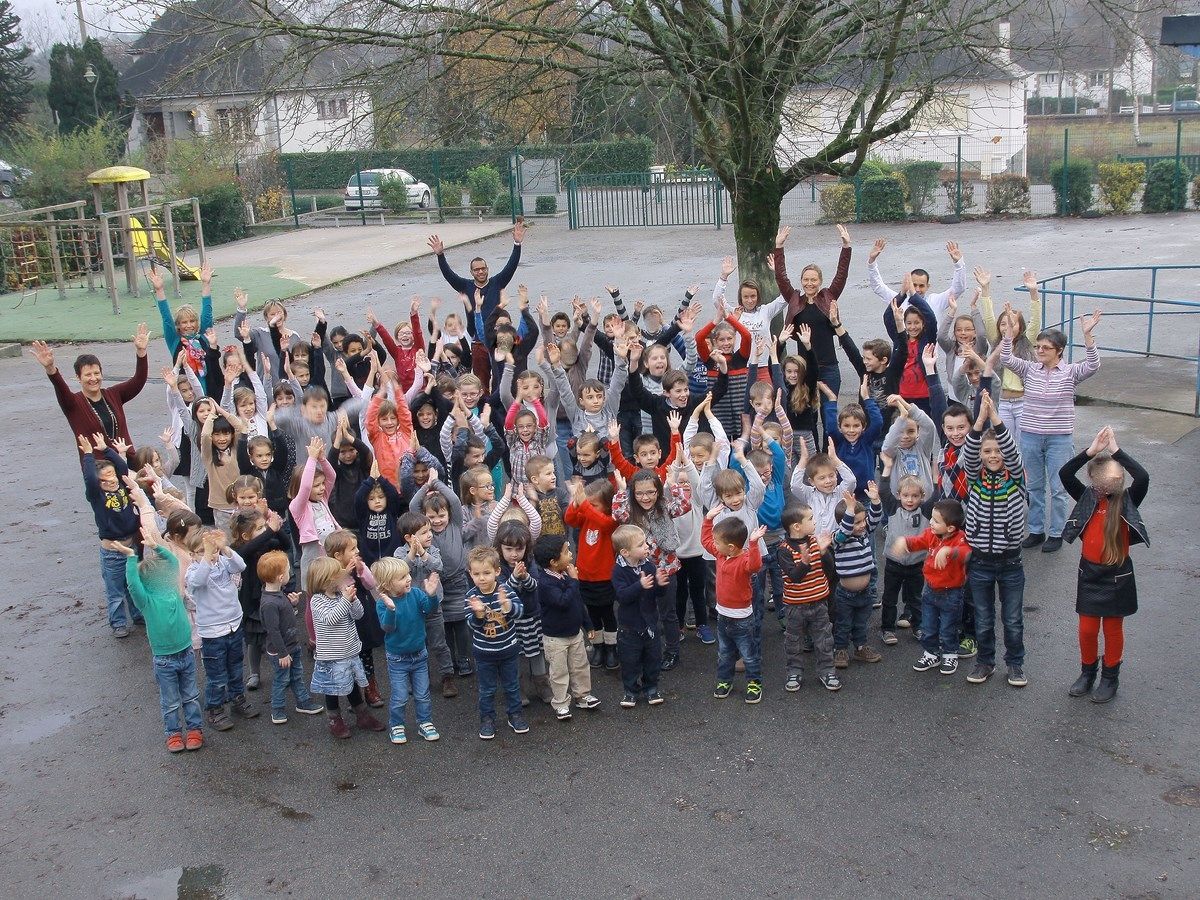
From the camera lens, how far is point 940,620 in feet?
21.6

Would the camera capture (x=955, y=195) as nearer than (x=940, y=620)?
No

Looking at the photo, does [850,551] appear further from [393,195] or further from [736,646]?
[393,195]

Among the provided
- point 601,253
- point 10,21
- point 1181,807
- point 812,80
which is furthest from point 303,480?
point 10,21

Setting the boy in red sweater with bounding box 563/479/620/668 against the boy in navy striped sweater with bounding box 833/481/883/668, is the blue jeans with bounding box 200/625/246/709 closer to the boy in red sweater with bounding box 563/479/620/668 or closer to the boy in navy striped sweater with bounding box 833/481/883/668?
the boy in red sweater with bounding box 563/479/620/668

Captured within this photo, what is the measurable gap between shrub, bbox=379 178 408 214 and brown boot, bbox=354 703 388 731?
92.2ft

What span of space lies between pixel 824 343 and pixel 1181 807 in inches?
206

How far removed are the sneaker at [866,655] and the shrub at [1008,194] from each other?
22.5m

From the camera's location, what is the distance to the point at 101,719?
666 centimetres

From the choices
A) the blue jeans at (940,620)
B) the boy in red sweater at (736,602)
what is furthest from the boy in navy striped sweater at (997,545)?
the boy in red sweater at (736,602)

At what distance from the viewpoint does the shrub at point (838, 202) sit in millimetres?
28234

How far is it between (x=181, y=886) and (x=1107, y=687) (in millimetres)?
4690

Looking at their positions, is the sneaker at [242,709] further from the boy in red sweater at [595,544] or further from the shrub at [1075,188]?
the shrub at [1075,188]

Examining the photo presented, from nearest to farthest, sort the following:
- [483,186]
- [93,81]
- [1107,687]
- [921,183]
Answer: [1107,687] → [921,183] → [483,186] → [93,81]

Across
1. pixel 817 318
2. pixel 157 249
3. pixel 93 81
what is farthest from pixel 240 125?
pixel 93 81
